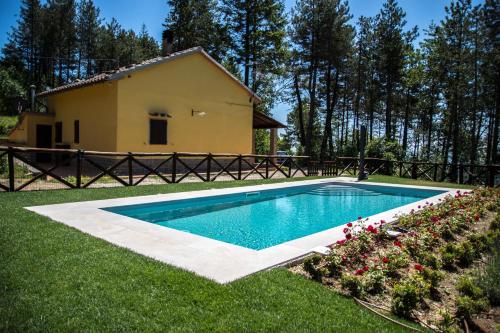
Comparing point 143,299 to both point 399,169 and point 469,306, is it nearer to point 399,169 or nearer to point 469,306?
point 469,306

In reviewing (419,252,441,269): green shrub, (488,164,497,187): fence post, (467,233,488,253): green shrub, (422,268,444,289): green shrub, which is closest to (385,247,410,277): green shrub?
(419,252,441,269): green shrub

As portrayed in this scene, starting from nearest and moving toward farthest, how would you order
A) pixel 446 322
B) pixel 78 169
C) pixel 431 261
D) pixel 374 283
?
pixel 446 322, pixel 374 283, pixel 431 261, pixel 78 169

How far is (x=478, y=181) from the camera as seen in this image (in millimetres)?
18562

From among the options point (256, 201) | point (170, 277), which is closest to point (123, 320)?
point (170, 277)

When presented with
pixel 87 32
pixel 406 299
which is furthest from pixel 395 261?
pixel 87 32

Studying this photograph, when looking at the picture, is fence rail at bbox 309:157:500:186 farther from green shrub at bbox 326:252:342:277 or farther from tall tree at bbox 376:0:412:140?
green shrub at bbox 326:252:342:277

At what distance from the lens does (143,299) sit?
321 cm

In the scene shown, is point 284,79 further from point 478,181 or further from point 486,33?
point 478,181

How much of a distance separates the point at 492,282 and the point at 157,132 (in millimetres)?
14117

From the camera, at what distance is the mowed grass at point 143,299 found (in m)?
2.83

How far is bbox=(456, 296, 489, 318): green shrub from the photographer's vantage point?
3195mm

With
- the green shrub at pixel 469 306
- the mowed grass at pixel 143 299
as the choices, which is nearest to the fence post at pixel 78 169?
the mowed grass at pixel 143 299

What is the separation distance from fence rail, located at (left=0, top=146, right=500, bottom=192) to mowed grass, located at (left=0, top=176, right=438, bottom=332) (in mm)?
5923

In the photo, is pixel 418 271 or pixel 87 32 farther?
pixel 87 32
